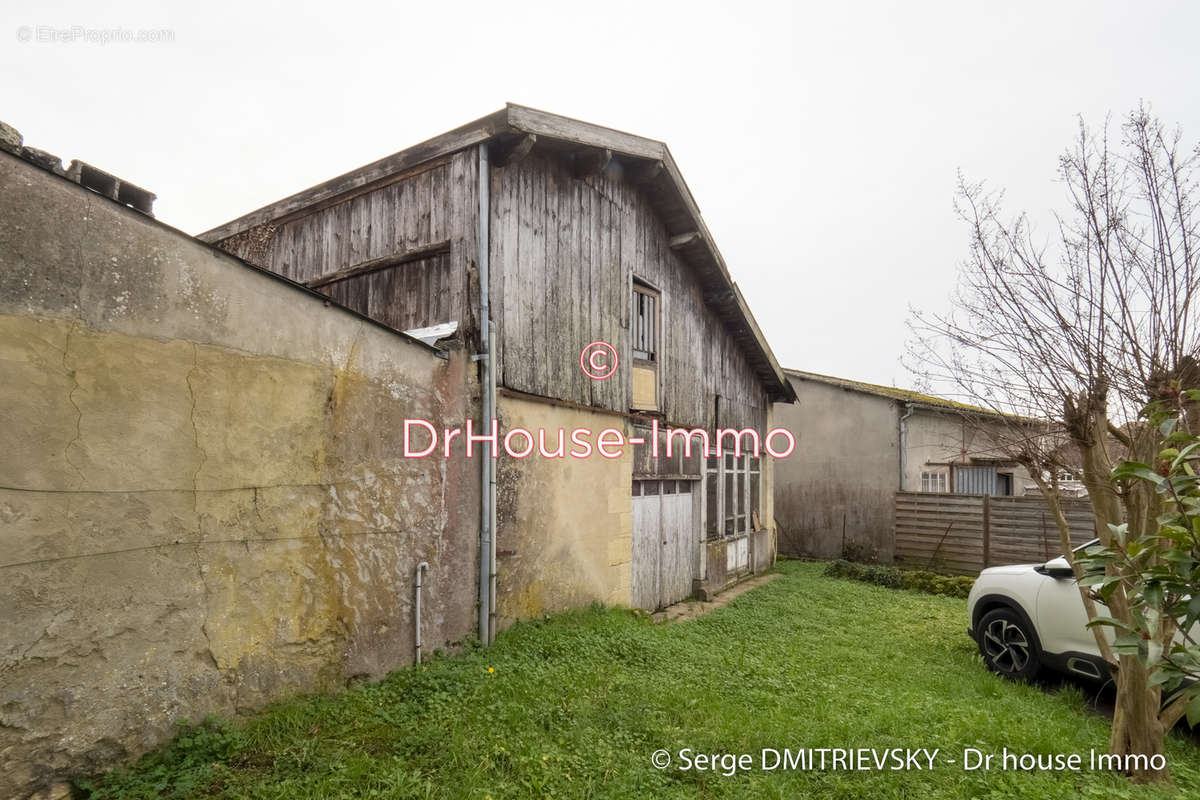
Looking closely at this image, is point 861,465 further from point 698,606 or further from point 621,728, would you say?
point 621,728

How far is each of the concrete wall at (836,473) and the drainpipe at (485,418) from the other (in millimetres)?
11150

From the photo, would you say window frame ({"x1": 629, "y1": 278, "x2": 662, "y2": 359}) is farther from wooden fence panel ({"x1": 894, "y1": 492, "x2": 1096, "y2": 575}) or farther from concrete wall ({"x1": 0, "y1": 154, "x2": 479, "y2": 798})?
wooden fence panel ({"x1": 894, "y1": 492, "x2": 1096, "y2": 575})

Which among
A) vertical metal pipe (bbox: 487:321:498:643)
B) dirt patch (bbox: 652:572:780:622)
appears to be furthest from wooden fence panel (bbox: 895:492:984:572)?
vertical metal pipe (bbox: 487:321:498:643)

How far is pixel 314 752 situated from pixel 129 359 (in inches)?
100

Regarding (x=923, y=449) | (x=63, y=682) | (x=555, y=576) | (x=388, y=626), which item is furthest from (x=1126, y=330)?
(x=923, y=449)

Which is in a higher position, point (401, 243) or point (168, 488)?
point (401, 243)

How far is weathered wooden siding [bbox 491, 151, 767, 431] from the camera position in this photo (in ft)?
21.0

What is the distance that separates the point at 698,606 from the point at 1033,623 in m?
4.50

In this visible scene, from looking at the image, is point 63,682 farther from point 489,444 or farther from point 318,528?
point 489,444

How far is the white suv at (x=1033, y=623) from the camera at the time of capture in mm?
5383

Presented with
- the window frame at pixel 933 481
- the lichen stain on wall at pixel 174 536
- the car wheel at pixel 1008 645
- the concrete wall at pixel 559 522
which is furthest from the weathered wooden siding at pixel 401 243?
the window frame at pixel 933 481

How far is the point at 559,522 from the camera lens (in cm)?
686

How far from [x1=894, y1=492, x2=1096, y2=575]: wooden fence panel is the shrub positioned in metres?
1.23
